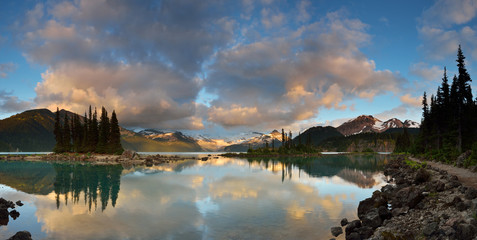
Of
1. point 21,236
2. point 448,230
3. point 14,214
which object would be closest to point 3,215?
point 14,214

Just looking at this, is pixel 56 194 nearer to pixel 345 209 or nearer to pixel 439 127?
pixel 345 209

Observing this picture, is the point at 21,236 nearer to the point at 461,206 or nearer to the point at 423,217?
the point at 423,217

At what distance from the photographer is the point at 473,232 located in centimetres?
1134

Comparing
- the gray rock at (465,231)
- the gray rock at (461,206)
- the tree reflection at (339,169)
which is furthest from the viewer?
the tree reflection at (339,169)

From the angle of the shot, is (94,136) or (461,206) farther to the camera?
(94,136)

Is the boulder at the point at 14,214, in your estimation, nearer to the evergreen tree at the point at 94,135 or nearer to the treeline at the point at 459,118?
the treeline at the point at 459,118

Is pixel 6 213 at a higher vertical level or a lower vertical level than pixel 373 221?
lower

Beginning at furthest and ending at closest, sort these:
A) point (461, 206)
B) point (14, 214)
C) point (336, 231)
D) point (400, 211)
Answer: point (14, 214) → point (400, 211) → point (336, 231) → point (461, 206)

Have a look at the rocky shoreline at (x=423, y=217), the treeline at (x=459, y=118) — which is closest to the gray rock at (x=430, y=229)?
the rocky shoreline at (x=423, y=217)

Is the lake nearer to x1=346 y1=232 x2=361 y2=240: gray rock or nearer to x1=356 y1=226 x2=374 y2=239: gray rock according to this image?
x1=346 y1=232 x2=361 y2=240: gray rock

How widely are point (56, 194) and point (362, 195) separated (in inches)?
1473

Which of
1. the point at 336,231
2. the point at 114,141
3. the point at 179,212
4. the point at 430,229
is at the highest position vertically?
the point at 114,141

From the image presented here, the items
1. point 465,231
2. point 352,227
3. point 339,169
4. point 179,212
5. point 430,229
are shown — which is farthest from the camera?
point 339,169

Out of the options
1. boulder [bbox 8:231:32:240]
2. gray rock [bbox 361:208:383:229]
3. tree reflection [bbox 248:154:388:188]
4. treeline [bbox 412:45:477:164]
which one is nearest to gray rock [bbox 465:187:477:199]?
gray rock [bbox 361:208:383:229]
